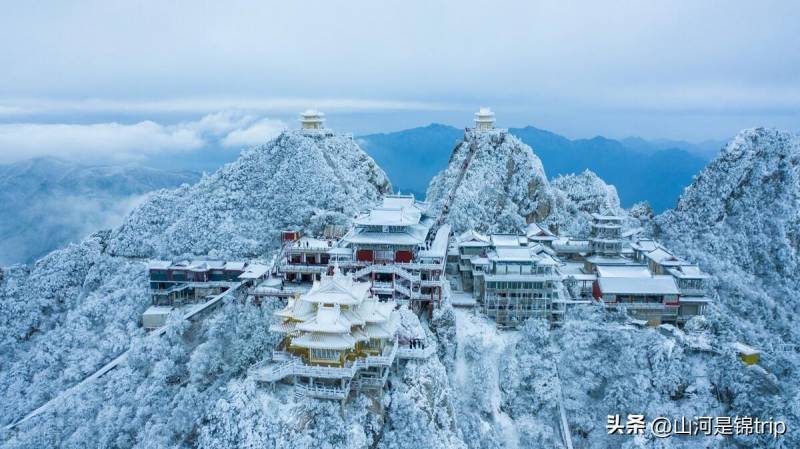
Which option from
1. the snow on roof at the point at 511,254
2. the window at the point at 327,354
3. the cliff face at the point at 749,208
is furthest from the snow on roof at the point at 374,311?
the cliff face at the point at 749,208

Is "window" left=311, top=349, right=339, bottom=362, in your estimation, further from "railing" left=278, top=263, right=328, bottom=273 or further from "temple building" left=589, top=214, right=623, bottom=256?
"temple building" left=589, top=214, right=623, bottom=256

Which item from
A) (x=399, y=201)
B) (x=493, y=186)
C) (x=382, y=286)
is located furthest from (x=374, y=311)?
(x=493, y=186)

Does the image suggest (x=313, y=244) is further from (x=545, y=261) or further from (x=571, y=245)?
(x=571, y=245)

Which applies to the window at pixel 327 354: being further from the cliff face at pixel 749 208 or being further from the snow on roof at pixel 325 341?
the cliff face at pixel 749 208

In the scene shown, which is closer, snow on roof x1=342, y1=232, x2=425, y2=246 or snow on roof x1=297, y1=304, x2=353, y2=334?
snow on roof x1=297, y1=304, x2=353, y2=334

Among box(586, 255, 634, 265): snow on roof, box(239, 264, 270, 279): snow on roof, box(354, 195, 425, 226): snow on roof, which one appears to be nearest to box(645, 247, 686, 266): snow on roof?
box(586, 255, 634, 265): snow on roof
